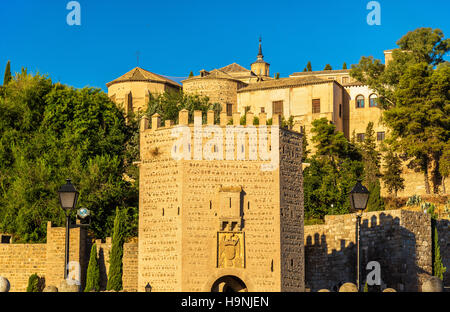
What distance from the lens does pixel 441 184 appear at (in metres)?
53.2

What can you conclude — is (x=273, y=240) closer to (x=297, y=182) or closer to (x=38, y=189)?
(x=297, y=182)

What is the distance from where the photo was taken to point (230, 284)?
32344 mm

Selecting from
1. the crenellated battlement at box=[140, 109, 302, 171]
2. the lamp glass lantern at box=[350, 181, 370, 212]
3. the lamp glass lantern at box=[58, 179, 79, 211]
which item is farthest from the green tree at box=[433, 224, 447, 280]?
the lamp glass lantern at box=[58, 179, 79, 211]

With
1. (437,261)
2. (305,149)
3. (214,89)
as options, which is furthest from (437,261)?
(214,89)

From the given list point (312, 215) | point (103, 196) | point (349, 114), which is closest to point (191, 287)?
point (103, 196)

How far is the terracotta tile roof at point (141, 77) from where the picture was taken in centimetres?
6456

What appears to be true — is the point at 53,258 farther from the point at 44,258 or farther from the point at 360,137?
the point at 360,137

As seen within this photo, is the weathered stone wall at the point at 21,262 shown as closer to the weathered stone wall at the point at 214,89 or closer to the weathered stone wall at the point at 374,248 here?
the weathered stone wall at the point at 374,248

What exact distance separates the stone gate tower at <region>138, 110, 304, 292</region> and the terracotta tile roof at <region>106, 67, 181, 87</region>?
31707 millimetres

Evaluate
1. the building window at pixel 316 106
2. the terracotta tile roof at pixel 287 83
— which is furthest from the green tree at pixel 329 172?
the terracotta tile roof at pixel 287 83

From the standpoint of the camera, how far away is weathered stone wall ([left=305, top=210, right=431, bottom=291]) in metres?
34.5

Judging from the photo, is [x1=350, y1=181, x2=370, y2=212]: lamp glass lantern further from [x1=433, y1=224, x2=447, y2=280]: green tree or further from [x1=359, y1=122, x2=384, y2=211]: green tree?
[x1=359, y1=122, x2=384, y2=211]: green tree

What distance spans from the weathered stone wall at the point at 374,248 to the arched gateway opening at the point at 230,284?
5.38 metres

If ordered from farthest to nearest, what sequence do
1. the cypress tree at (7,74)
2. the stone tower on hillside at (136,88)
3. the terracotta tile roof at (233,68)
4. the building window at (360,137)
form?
1. the terracotta tile roof at (233,68)
2. the cypress tree at (7,74)
3. the stone tower on hillside at (136,88)
4. the building window at (360,137)
